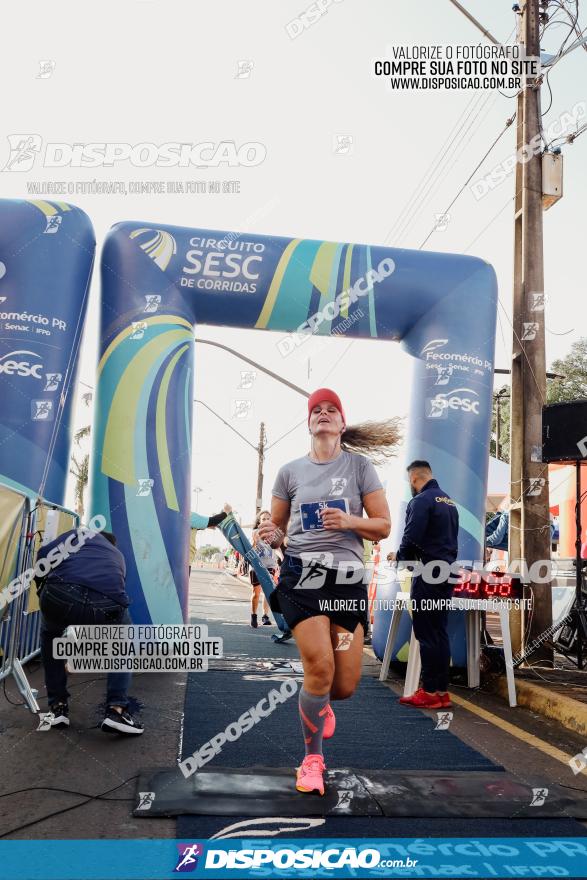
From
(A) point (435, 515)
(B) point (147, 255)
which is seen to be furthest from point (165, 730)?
(B) point (147, 255)

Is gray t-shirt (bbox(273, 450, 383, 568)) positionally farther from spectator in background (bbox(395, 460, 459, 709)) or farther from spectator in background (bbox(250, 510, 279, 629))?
spectator in background (bbox(250, 510, 279, 629))

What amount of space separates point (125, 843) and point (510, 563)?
18.2 ft

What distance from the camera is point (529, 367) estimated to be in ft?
24.9

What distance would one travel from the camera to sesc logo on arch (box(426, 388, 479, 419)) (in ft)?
25.0

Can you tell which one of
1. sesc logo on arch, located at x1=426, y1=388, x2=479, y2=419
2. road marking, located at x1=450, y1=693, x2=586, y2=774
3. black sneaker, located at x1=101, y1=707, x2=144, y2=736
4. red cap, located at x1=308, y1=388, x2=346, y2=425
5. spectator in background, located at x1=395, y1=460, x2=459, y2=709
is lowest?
road marking, located at x1=450, y1=693, x2=586, y2=774

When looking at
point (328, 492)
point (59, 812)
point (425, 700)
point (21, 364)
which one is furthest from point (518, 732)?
point (21, 364)

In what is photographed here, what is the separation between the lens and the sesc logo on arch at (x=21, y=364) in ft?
23.2

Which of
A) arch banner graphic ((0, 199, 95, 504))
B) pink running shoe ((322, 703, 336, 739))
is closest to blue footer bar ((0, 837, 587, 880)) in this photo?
pink running shoe ((322, 703, 336, 739))

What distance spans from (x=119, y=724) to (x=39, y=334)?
160 inches

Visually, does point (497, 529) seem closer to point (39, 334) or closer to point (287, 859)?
point (39, 334)

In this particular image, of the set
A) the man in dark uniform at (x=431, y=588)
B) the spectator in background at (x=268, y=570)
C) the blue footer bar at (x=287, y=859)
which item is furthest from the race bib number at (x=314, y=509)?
the spectator in background at (x=268, y=570)

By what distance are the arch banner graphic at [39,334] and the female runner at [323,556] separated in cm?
379

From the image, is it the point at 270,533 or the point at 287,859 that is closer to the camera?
the point at 287,859

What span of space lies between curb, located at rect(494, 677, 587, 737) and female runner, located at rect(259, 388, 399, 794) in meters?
2.32
